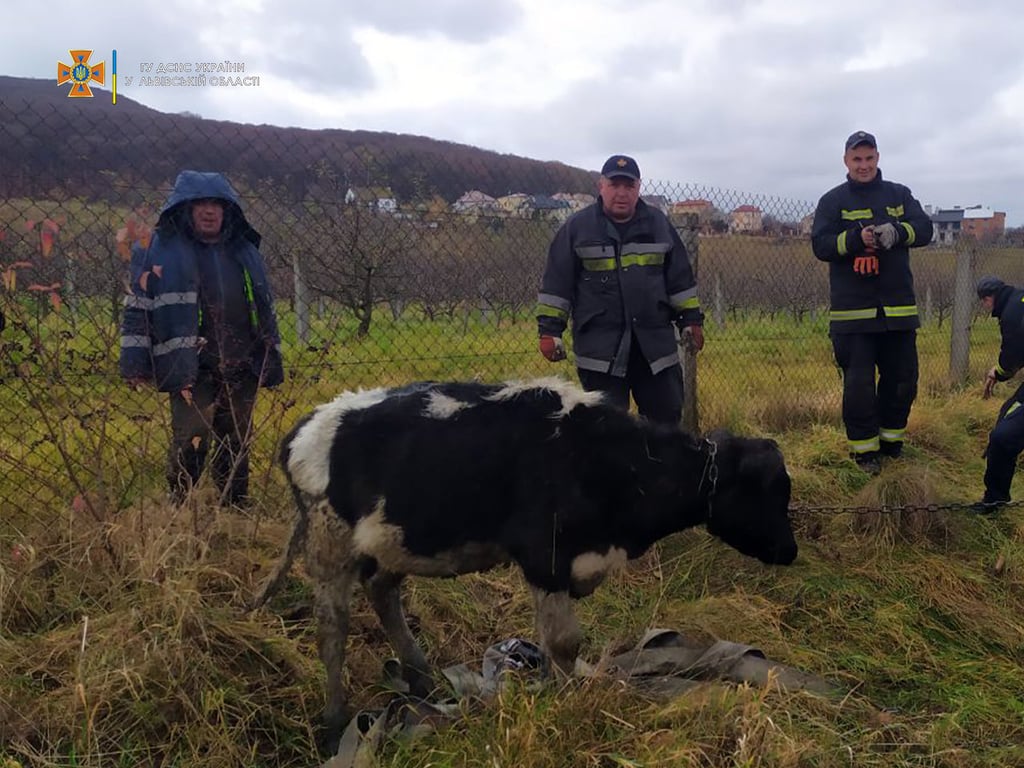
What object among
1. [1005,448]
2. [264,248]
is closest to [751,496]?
[1005,448]

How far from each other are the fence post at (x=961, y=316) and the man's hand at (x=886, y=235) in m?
5.32

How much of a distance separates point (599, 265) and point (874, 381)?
261 centimetres

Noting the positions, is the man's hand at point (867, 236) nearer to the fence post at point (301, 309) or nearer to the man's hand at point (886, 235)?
the man's hand at point (886, 235)

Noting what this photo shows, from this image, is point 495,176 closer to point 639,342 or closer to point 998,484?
point 639,342

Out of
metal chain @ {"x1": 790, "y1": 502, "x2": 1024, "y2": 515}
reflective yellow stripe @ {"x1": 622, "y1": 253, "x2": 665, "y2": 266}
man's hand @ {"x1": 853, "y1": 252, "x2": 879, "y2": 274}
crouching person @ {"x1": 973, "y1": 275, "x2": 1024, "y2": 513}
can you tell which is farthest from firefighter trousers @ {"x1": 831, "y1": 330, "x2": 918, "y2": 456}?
reflective yellow stripe @ {"x1": 622, "y1": 253, "x2": 665, "y2": 266}

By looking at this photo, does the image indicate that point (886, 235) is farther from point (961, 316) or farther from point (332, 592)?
point (961, 316)

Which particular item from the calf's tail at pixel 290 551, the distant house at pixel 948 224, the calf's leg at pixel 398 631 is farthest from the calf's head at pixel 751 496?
the distant house at pixel 948 224

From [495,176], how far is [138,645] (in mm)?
Result: 4362

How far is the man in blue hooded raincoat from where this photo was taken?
415 centimetres

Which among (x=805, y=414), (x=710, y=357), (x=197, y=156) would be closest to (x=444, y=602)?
(x=197, y=156)

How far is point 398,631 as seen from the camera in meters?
3.44

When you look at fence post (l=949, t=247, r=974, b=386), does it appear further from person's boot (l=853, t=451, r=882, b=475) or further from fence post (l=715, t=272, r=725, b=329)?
person's boot (l=853, t=451, r=882, b=475)

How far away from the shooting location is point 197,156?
481cm

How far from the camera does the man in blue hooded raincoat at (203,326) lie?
13.6ft
